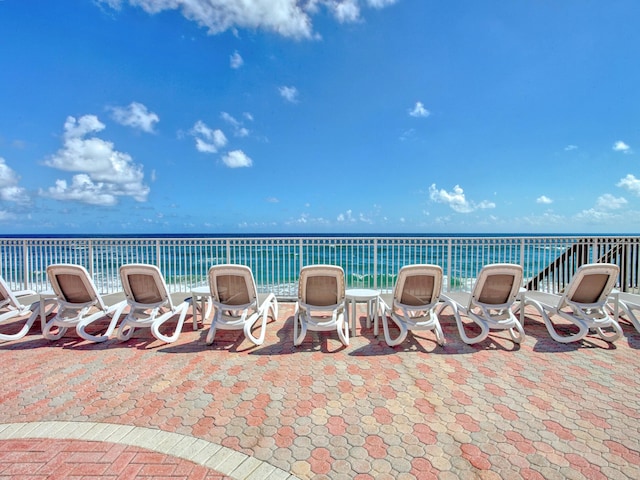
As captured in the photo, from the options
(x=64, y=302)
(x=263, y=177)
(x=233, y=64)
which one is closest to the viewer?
(x=64, y=302)

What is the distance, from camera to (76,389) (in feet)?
9.63

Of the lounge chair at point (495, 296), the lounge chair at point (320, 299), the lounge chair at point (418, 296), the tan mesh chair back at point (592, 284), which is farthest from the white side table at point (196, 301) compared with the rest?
the tan mesh chair back at point (592, 284)

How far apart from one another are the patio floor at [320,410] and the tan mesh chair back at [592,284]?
599mm

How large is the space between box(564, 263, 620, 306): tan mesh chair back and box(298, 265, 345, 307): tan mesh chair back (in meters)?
3.30

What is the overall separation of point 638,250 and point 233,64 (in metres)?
→ 14.8

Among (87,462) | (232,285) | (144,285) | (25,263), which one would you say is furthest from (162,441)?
(25,263)

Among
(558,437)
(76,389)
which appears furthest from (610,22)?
(76,389)

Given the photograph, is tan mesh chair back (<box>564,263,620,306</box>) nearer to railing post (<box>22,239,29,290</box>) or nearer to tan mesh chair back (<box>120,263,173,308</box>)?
tan mesh chair back (<box>120,263,173,308</box>)

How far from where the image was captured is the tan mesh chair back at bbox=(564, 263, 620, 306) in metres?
4.20

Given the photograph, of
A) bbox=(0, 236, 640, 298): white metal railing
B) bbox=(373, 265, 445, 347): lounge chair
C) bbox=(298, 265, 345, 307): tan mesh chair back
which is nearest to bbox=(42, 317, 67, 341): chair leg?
bbox=(0, 236, 640, 298): white metal railing

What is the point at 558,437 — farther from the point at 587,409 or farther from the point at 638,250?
the point at 638,250

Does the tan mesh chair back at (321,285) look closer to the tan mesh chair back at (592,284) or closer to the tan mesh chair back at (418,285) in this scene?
the tan mesh chair back at (418,285)

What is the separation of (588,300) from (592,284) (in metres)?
0.27

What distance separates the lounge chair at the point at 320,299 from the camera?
4121 mm
